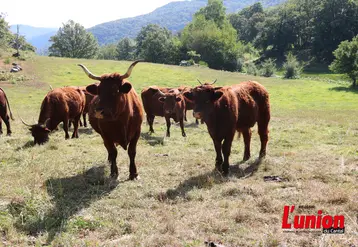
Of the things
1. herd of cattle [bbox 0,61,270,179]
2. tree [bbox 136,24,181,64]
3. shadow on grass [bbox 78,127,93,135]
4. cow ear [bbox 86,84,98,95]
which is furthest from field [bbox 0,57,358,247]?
tree [bbox 136,24,181,64]

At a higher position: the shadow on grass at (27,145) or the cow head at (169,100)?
the cow head at (169,100)

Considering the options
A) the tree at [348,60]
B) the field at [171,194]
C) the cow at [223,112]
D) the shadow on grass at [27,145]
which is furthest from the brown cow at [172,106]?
Answer: the tree at [348,60]

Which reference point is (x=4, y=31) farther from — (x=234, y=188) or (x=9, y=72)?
(x=234, y=188)

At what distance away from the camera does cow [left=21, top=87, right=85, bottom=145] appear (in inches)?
392

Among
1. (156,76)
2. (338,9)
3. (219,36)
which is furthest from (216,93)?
(338,9)

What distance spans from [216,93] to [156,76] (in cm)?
3298

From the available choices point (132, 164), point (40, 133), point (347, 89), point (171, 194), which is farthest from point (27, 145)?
point (347, 89)

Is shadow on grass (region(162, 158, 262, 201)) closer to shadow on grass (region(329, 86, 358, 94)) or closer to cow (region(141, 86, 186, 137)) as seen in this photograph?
cow (region(141, 86, 186, 137))

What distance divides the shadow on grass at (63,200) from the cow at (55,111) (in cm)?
335

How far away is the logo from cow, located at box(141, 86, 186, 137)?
8273mm

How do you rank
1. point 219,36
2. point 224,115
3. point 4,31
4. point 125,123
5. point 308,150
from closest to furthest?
point 125,123 → point 224,115 → point 308,150 → point 4,31 → point 219,36

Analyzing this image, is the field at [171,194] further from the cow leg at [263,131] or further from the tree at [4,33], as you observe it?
the tree at [4,33]

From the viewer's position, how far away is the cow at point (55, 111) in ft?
32.7

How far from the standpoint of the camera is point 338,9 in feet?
243
